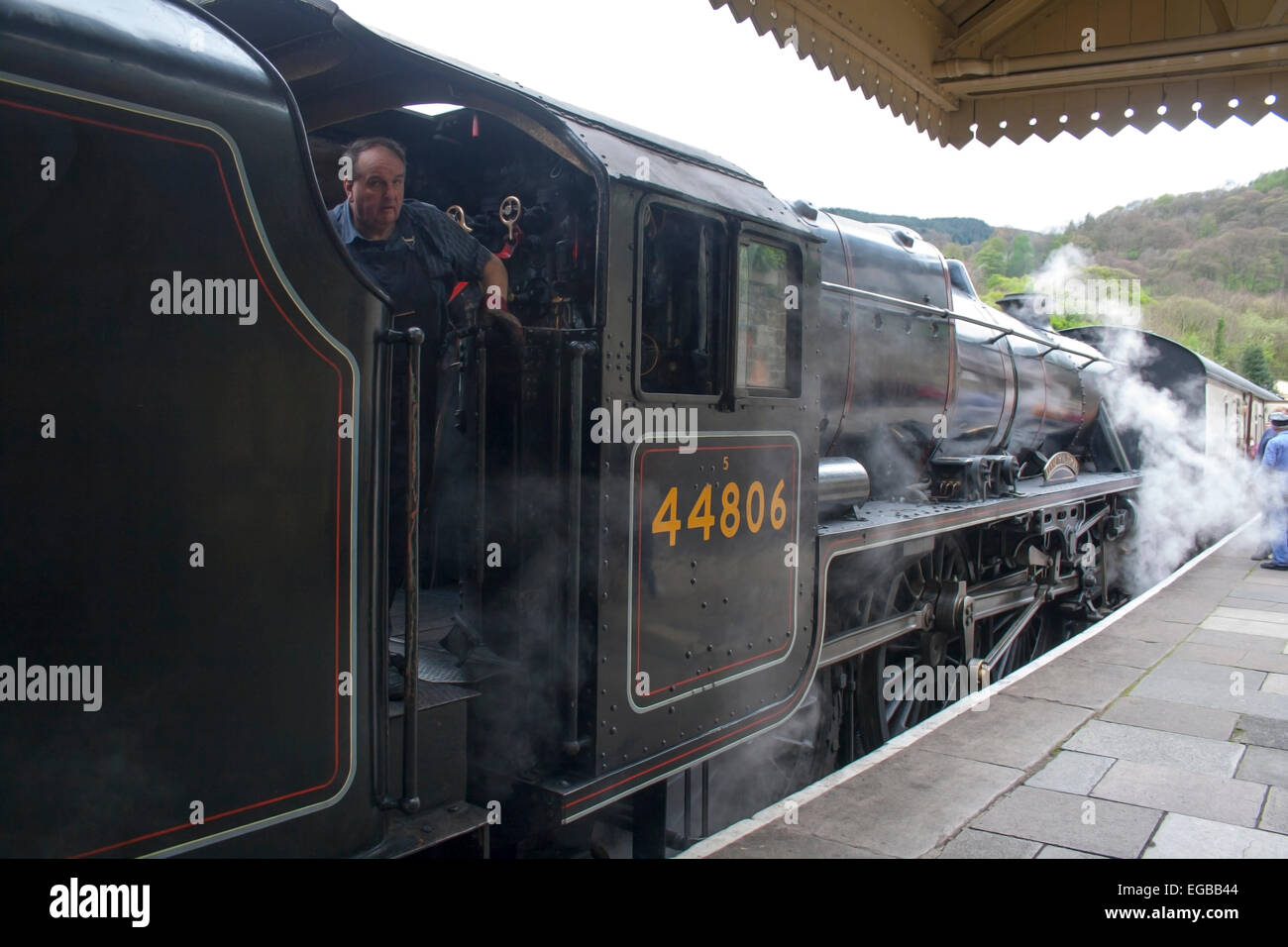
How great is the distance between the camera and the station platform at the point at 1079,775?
10.5 ft

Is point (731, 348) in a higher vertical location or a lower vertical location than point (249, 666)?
higher

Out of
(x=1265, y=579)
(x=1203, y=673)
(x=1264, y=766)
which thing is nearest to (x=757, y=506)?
(x=1264, y=766)

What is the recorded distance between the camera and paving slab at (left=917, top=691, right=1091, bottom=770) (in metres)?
4.12

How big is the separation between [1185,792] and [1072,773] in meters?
0.43

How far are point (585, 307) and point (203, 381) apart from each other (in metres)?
1.29

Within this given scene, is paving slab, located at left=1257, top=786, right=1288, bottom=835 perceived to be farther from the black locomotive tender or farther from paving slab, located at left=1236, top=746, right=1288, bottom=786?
the black locomotive tender

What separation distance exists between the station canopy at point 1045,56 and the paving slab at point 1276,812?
9.18 ft

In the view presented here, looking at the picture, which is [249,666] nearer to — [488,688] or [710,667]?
[488,688]

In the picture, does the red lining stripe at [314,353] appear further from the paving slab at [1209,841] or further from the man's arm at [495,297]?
the paving slab at [1209,841]

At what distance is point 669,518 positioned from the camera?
295 cm

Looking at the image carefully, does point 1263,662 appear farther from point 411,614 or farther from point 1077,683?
point 411,614

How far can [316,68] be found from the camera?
2.50m
